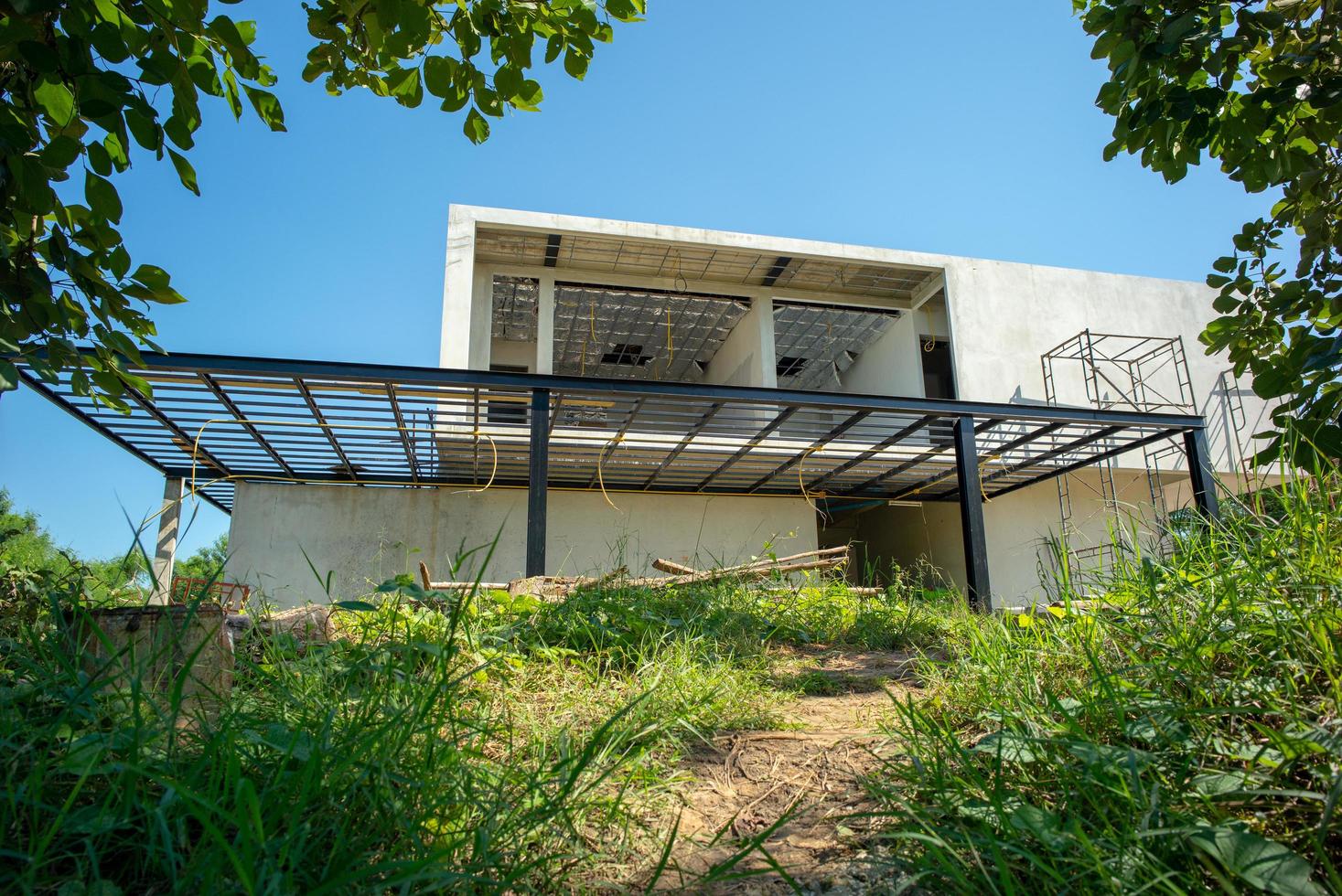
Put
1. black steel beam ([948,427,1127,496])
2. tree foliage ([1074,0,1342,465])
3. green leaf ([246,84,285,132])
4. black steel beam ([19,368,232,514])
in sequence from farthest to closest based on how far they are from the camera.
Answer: black steel beam ([948,427,1127,496]) < black steel beam ([19,368,232,514]) < green leaf ([246,84,285,132]) < tree foliage ([1074,0,1342,465])

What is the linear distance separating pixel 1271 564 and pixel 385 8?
3.45 m

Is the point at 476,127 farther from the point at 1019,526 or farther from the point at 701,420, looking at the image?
the point at 1019,526

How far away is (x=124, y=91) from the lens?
2.28 metres

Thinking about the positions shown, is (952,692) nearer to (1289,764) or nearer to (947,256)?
(1289,764)

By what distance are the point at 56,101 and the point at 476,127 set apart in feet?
5.32

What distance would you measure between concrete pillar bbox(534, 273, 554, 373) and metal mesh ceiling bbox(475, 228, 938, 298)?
44 centimetres

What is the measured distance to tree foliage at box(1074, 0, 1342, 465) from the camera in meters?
2.72

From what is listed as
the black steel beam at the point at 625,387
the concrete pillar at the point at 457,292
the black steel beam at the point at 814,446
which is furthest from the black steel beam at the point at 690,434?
the concrete pillar at the point at 457,292

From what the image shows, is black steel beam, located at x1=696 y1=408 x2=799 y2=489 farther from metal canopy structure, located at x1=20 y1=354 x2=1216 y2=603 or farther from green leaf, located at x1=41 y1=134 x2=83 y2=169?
green leaf, located at x1=41 y1=134 x2=83 y2=169

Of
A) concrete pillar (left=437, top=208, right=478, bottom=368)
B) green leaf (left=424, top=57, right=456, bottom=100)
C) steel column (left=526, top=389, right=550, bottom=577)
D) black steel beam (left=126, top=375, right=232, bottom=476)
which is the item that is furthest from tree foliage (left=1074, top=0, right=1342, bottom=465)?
concrete pillar (left=437, top=208, right=478, bottom=368)

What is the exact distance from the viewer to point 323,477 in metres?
13.2

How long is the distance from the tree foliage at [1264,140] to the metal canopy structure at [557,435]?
5.74 meters

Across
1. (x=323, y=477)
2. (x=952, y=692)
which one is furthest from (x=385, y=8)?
(x=323, y=477)

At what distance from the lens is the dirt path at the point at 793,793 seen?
206 centimetres
